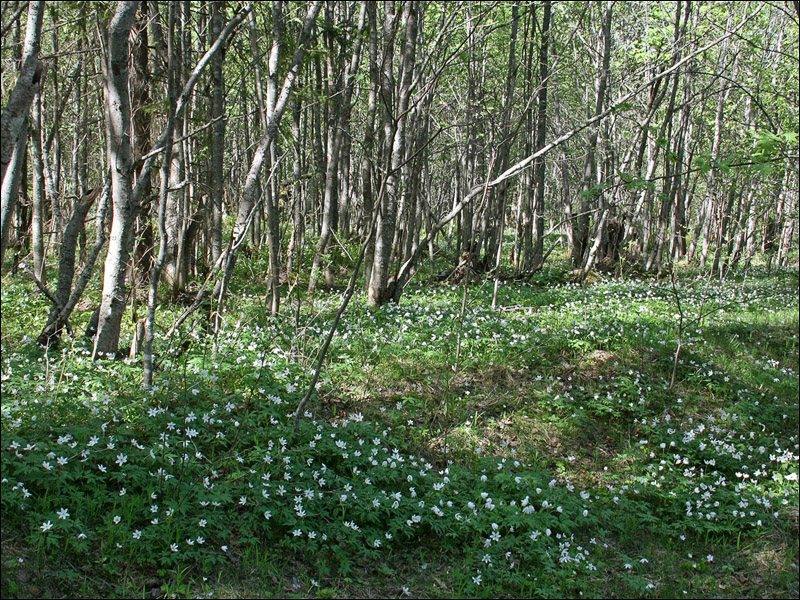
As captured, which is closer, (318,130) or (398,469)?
(398,469)

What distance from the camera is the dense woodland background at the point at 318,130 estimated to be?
235 inches

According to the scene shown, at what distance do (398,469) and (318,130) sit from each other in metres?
12.5

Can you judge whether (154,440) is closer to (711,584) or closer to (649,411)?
(711,584)

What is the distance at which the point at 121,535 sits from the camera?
3752 millimetres

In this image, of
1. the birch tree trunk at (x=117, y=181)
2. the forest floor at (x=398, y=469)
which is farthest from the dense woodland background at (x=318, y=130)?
the forest floor at (x=398, y=469)

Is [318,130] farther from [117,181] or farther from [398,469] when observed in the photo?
[398,469]

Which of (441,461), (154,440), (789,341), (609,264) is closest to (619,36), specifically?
(609,264)

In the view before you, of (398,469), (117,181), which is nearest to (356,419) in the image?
(398,469)

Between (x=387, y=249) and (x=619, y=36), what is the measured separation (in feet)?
53.0

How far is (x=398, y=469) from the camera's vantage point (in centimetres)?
509

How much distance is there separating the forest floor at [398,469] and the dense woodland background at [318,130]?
1011mm

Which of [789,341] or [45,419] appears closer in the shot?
[45,419]

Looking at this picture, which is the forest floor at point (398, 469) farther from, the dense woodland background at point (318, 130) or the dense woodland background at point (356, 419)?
the dense woodland background at point (318, 130)

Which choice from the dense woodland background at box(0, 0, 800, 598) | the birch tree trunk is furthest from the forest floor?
the birch tree trunk
